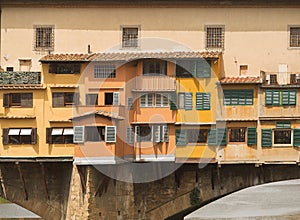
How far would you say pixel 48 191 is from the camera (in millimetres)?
40500

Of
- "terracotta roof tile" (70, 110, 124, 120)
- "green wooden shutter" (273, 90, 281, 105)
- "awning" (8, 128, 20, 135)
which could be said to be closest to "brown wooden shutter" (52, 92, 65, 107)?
"awning" (8, 128, 20, 135)

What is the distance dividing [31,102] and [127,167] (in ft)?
15.5

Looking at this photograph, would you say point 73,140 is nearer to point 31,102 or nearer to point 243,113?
point 31,102

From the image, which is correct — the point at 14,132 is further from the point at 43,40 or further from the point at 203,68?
the point at 203,68

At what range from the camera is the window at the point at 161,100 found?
39.1 meters

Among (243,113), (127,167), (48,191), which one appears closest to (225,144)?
(243,113)

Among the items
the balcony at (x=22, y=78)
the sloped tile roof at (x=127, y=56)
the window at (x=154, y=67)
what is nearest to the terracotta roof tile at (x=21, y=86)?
the balcony at (x=22, y=78)

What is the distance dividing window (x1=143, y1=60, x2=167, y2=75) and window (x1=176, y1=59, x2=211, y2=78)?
56 centimetres

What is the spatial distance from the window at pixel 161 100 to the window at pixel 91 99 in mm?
2440

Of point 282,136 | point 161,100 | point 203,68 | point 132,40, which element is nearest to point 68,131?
point 161,100

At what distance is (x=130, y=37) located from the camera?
134 ft

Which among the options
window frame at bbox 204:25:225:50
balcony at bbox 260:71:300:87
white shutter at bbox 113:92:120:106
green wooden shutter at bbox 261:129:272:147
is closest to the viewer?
white shutter at bbox 113:92:120:106

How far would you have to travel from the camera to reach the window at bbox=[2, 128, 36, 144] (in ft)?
128

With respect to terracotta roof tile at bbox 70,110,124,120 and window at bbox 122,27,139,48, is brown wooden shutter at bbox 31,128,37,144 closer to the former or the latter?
terracotta roof tile at bbox 70,110,124,120
